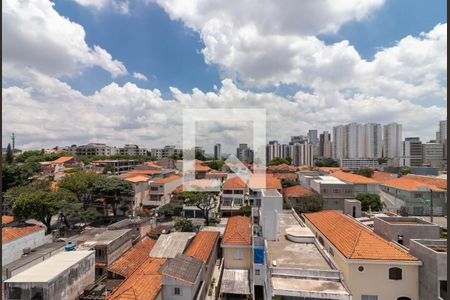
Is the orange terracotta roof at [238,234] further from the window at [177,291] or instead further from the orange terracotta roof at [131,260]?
the orange terracotta roof at [131,260]

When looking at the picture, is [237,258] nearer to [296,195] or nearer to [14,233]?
[14,233]

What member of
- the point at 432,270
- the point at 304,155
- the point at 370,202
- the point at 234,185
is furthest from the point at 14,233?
the point at 304,155

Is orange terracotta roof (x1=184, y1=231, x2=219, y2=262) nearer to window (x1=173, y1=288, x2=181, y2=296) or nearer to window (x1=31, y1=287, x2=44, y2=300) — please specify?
window (x1=173, y1=288, x2=181, y2=296)

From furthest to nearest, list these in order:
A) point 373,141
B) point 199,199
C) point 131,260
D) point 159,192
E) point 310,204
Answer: point 373,141 → point 159,192 → point 310,204 → point 199,199 → point 131,260

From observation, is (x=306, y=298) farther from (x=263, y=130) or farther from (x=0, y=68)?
(x=0, y=68)

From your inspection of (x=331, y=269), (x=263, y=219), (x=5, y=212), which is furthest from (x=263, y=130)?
(x=5, y=212)

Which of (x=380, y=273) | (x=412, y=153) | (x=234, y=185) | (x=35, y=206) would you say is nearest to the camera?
(x=380, y=273)
